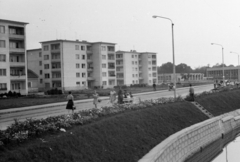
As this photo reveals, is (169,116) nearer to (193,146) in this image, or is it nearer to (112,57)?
(193,146)

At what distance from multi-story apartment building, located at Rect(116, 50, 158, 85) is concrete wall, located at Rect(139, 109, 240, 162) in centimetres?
7753

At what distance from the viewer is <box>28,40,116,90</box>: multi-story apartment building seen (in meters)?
79.6

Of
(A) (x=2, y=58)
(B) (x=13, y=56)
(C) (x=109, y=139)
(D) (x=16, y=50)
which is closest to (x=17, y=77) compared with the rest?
(B) (x=13, y=56)

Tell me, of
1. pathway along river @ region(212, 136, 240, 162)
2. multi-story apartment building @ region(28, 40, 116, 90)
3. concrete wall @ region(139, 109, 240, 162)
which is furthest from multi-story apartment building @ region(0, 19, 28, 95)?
pathway along river @ region(212, 136, 240, 162)

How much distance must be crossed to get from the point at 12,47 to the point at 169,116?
153 feet

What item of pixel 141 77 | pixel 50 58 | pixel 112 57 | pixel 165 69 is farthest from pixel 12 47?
pixel 165 69

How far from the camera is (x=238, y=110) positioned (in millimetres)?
36219

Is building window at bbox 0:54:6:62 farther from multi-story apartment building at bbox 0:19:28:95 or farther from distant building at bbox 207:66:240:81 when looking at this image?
distant building at bbox 207:66:240:81

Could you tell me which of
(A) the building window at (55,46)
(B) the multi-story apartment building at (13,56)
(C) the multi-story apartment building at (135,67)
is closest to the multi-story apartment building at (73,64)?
(A) the building window at (55,46)

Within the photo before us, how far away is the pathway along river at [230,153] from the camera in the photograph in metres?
21.6

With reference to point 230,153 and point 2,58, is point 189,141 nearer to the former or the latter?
point 230,153

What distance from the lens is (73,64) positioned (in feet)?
269

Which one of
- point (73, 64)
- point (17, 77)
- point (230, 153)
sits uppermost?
point (73, 64)

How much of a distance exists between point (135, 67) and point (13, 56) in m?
57.7
